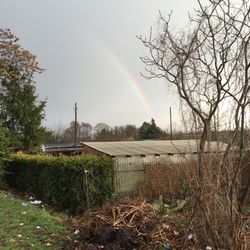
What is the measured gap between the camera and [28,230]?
328 inches

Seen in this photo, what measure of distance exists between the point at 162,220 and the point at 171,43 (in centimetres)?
320

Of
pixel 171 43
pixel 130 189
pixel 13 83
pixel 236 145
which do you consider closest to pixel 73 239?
pixel 236 145

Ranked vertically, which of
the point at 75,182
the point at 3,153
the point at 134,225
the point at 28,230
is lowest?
the point at 28,230

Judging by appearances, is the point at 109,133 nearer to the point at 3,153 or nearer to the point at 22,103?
the point at 22,103

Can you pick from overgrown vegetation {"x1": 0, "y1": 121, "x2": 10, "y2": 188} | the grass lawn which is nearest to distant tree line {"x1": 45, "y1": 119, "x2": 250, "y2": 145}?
overgrown vegetation {"x1": 0, "y1": 121, "x2": 10, "y2": 188}

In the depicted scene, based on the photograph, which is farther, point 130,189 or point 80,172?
point 130,189

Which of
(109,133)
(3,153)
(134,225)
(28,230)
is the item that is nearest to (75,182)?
(28,230)

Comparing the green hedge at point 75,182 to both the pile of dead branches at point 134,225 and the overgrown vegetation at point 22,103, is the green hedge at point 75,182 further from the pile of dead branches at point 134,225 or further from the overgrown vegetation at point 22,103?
the overgrown vegetation at point 22,103

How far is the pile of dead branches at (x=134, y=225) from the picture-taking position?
7168 mm

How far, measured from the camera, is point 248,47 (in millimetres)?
6715

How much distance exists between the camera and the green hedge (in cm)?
1287

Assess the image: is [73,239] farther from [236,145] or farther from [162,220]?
[236,145]

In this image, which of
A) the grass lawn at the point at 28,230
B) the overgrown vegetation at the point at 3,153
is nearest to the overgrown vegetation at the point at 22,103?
the overgrown vegetation at the point at 3,153

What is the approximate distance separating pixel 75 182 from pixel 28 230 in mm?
4667
